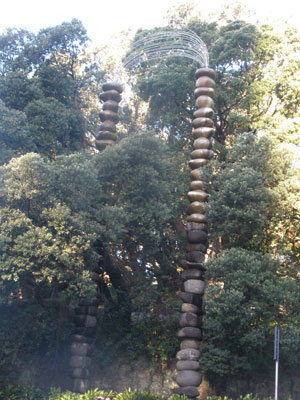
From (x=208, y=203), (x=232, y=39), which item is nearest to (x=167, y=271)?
(x=208, y=203)

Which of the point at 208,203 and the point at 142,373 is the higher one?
the point at 208,203

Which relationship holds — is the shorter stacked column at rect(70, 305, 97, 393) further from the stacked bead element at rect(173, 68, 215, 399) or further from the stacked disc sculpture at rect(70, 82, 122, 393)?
the stacked bead element at rect(173, 68, 215, 399)

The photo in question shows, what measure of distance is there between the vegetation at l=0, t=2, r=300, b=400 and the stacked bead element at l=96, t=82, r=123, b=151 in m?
1.20

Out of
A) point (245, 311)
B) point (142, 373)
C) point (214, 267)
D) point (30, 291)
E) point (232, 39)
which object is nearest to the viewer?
point (245, 311)

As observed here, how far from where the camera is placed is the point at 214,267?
51.1ft

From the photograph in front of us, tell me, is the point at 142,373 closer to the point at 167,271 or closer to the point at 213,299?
the point at 167,271

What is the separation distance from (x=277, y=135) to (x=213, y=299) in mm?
6415

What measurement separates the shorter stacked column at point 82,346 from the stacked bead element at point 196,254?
2.78 metres

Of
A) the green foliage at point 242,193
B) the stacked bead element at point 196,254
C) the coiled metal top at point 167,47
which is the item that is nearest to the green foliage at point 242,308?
the stacked bead element at point 196,254

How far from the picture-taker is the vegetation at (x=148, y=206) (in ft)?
48.7

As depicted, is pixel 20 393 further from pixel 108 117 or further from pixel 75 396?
pixel 108 117

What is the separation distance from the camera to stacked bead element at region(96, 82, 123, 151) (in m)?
19.2

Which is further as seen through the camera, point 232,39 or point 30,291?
point 232,39

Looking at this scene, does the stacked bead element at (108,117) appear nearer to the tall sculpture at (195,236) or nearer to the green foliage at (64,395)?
the tall sculpture at (195,236)
